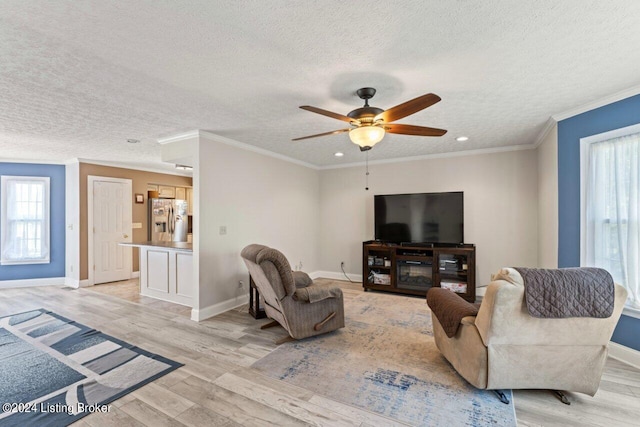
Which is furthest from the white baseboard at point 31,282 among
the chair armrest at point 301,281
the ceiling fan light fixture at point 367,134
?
the ceiling fan light fixture at point 367,134

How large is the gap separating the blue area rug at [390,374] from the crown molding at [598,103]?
112 inches

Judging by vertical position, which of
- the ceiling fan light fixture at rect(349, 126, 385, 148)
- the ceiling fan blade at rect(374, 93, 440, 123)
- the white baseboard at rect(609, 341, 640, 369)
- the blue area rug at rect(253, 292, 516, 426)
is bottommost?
the blue area rug at rect(253, 292, 516, 426)

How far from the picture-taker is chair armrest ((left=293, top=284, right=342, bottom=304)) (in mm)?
2893

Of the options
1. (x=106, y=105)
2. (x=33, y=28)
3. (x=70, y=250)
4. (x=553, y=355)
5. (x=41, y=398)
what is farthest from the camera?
(x=70, y=250)

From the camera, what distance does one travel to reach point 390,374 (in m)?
2.40

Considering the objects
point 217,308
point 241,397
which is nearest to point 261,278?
point 241,397

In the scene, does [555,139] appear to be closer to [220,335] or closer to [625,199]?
[625,199]

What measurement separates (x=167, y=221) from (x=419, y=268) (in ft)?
18.7

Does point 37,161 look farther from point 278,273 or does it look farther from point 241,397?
point 241,397

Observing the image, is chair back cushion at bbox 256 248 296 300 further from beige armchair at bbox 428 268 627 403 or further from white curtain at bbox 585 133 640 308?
white curtain at bbox 585 133 640 308

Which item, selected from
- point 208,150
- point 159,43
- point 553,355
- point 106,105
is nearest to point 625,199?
point 553,355

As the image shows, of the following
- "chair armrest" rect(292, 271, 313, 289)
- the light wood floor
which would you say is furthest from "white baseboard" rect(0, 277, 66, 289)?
"chair armrest" rect(292, 271, 313, 289)

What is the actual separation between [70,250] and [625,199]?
8.47 metres

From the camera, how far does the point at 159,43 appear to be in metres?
1.77
